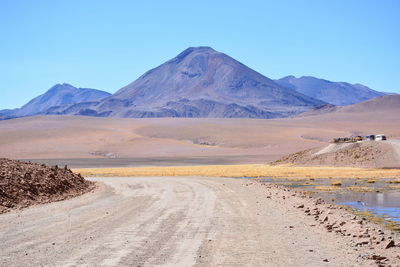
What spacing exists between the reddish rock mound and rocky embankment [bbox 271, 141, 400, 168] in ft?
135

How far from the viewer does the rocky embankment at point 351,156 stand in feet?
205

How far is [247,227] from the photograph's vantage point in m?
15.5

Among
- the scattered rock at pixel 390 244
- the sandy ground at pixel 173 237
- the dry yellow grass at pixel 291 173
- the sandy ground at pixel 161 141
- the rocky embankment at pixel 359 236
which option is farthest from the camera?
the sandy ground at pixel 161 141

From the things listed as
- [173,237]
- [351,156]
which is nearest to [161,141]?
[351,156]

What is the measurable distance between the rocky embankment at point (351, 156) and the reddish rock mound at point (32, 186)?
4128cm

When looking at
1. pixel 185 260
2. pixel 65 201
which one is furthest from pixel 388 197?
pixel 185 260

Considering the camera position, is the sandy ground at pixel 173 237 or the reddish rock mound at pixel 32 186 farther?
the reddish rock mound at pixel 32 186

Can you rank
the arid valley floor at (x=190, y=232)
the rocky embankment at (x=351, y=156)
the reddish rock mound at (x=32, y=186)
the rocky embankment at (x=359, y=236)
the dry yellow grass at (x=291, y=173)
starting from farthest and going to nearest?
the rocky embankment at (x=351, y=156) → the dry yellow grass at (x=291, y=173) → the reddish rock mound at (x=32, y=186) → the rocky embankment at (x=359, y=236) → the arid valley floor at (x=190, y=232)

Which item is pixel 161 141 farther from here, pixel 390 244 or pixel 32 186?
pixel 390 244

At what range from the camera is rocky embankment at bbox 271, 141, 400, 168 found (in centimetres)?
6247

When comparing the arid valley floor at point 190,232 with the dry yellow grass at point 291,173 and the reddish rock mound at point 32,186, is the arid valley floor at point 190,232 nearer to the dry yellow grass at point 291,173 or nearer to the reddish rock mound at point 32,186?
the reddish rock mound at point 32,186

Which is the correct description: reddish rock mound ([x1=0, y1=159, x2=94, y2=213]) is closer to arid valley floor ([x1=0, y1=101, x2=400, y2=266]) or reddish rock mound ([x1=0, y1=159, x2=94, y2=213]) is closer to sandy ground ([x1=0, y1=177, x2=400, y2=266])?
arid valley floor ([x1=0, y1=101, x2=400, y2=266])

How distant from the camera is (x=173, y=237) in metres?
13.4

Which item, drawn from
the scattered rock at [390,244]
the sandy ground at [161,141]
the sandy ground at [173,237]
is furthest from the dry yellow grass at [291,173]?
the sandy ground at [161,141]
